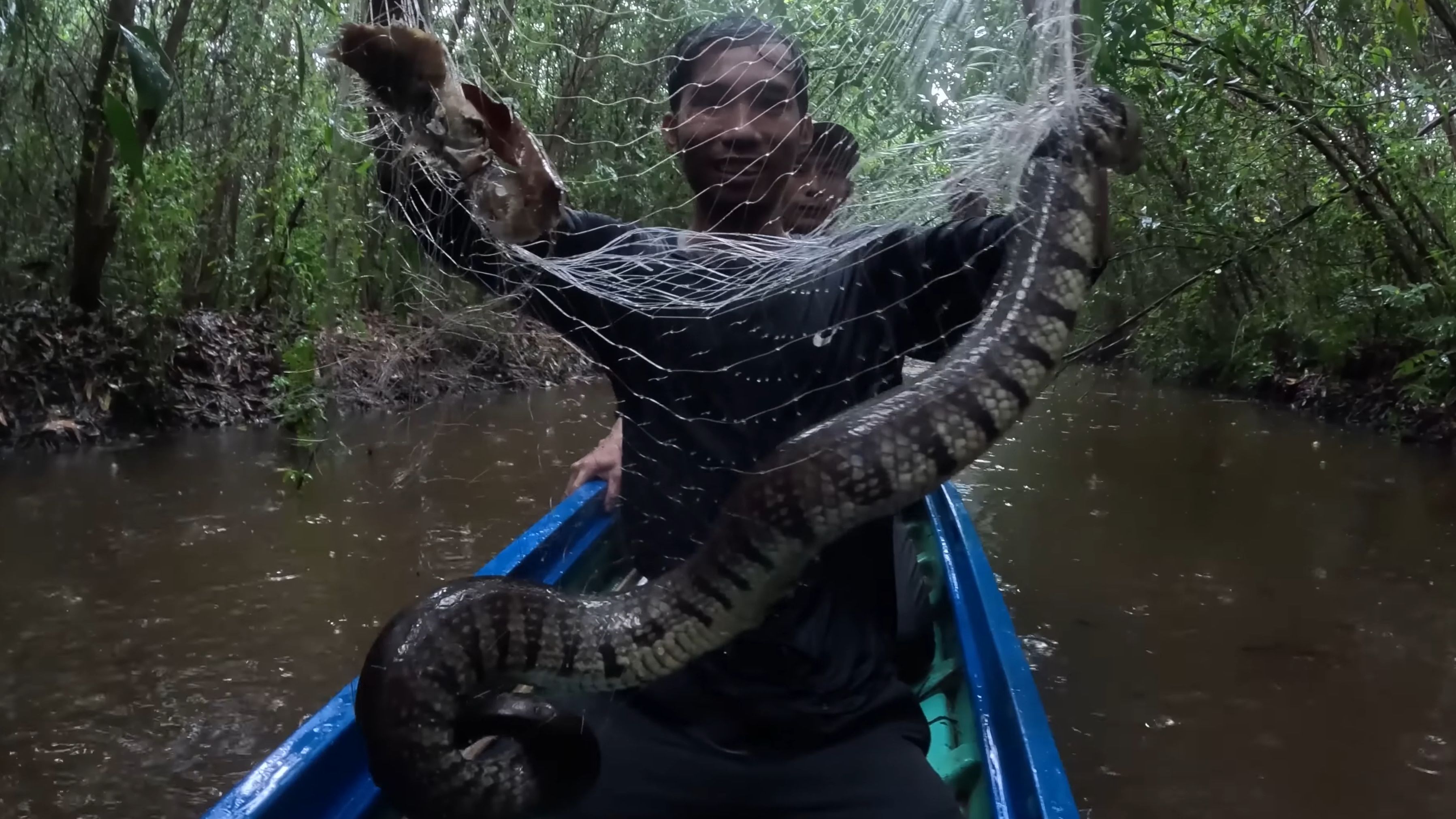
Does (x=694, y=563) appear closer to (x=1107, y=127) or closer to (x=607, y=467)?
(x=1107, y=127)

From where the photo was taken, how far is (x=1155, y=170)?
7.64 ft

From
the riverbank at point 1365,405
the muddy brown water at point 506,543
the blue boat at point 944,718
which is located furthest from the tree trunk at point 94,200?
the riverbank at point 1365,405

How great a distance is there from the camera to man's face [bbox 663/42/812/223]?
1.08 m

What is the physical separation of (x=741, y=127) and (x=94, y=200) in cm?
608

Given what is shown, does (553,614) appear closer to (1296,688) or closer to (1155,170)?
(1155,170)

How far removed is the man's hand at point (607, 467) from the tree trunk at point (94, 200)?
3.00 m

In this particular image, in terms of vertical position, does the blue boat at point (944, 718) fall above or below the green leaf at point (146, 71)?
below

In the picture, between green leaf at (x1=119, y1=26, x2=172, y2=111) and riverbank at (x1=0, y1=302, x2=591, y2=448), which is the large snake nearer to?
green leaf at (x1=119, y1=26, x2=172, y2=111)

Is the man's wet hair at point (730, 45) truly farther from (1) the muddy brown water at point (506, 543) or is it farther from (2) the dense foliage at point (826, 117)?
(1) the muddy brown water at point (506, 543)

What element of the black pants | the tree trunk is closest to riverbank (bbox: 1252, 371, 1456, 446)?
the black pants

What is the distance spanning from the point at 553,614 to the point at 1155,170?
178 cm

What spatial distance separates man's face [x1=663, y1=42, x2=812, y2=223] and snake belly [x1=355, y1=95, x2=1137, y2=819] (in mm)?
269

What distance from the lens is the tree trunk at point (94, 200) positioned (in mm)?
4281

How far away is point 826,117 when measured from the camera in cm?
117
